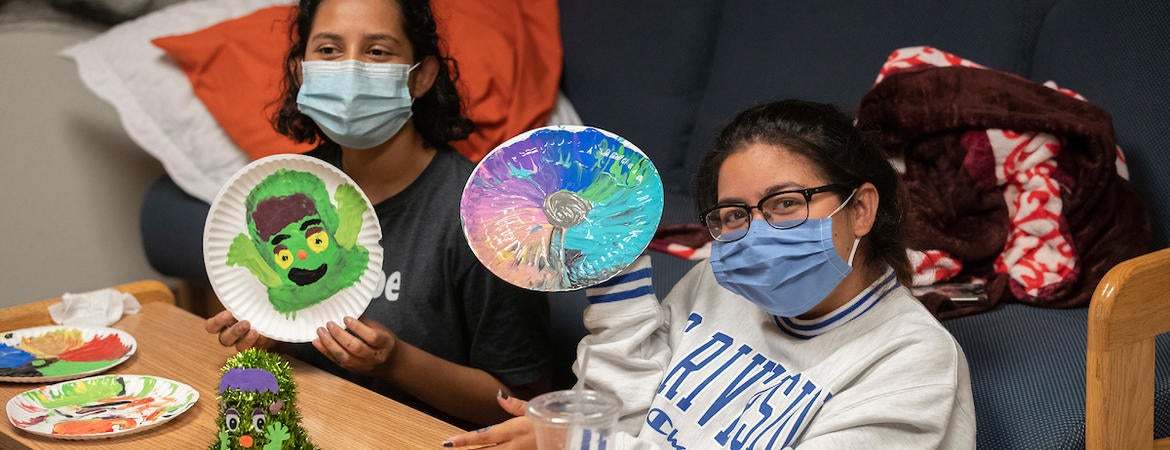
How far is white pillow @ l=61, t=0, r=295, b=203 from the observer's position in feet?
8.36

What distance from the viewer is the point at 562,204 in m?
1.13

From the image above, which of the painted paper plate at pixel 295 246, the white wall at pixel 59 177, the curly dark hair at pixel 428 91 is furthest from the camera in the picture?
the white wall at pixel 59 177

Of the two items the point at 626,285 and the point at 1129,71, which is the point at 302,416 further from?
the point at 1129,71

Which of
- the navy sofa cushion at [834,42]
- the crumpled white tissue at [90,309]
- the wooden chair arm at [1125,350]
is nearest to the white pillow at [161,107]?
the navy sofa cushion at [834,42]

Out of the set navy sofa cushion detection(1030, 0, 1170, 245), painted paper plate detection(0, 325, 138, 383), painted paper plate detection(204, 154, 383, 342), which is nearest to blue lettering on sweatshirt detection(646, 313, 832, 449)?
painted paper plate detection(204, 154, 383, 342)

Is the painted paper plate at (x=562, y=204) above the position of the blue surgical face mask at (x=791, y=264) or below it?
above

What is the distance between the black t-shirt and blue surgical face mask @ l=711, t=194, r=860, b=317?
0.39m

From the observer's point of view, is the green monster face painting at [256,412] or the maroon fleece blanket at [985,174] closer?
the green monster face painting at [256,412]

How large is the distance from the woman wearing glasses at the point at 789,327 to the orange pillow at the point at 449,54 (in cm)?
124

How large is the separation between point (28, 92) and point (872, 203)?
2.25m

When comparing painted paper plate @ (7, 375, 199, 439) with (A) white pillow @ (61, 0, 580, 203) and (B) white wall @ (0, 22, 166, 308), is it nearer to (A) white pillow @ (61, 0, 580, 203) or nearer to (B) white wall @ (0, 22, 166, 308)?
(A) white pillow @ (61, 0, 580, 203)

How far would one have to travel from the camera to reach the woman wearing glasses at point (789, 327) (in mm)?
1091

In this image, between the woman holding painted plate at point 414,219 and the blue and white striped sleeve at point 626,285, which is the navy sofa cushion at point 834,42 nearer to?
the woman holding painted plate at point 414,219

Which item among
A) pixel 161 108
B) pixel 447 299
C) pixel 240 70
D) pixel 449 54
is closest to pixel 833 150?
pixel 447 299
